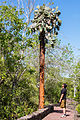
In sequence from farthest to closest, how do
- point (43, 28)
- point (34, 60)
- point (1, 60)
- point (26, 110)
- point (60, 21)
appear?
1. point (34, 60)
2. point (60, 21)
3. point (43, 28)
4. point (26, 110)
5. point (1, 60)

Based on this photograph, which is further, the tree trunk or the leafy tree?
the tree trunk

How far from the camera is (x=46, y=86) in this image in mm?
24062

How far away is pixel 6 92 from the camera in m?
11.8

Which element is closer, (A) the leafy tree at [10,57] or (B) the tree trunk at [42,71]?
(A) the leafy tree at [10,57]

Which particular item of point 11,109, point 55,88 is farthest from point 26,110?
point 55,88

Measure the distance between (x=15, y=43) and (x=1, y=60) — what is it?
6.01ft

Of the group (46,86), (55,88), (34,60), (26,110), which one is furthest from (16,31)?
(55,88)

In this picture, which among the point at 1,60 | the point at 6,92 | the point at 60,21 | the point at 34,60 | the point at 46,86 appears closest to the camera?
the point at 1,60

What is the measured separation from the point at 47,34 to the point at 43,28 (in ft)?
1.95

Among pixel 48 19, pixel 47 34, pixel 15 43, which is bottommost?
pixel 15 43

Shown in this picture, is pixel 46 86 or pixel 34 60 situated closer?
pixel 34 60

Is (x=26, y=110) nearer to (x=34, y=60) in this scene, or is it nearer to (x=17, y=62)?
(x=17, y=62)

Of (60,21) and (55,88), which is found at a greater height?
(60,21)

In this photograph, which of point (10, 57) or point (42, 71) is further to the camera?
point (42, 71)
